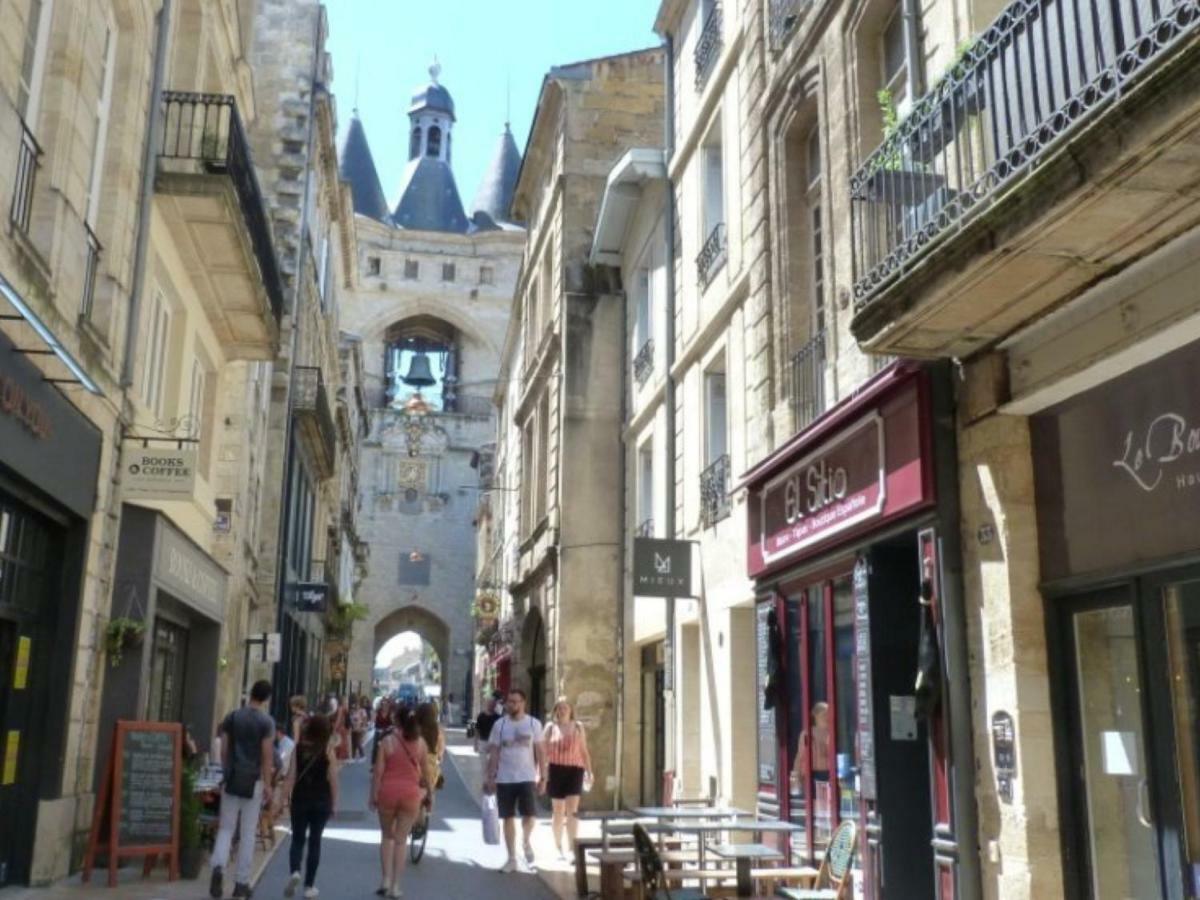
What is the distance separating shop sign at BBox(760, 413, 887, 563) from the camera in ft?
26.6

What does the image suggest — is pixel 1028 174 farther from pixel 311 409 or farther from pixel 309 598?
pixel 309 598

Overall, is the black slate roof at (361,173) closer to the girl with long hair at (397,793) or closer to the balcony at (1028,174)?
the girl with long hair at (397,793)

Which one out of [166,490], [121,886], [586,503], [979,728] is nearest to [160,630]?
[166,490]

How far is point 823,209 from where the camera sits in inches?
373

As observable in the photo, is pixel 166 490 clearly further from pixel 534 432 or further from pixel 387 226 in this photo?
pixel 387 226

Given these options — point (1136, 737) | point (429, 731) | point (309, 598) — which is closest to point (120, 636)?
point (429, 731)

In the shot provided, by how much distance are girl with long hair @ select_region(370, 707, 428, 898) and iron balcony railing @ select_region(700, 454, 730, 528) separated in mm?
4077

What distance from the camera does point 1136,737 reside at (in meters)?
5.86

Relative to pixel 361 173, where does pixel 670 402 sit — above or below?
below

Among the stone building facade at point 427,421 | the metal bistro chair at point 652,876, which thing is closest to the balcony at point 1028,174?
the metal bistro chair at point 652,876

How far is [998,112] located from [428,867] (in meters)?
8.26

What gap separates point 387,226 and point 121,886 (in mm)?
62391

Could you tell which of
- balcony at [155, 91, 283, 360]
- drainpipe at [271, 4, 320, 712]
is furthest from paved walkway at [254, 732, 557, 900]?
drainpipe at [271, 4, 320, 712]

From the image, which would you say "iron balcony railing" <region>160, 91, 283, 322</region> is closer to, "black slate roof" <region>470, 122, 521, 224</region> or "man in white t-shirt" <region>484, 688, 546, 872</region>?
"man in white t-shirt" <region>484, 688, 546, 872</region>
